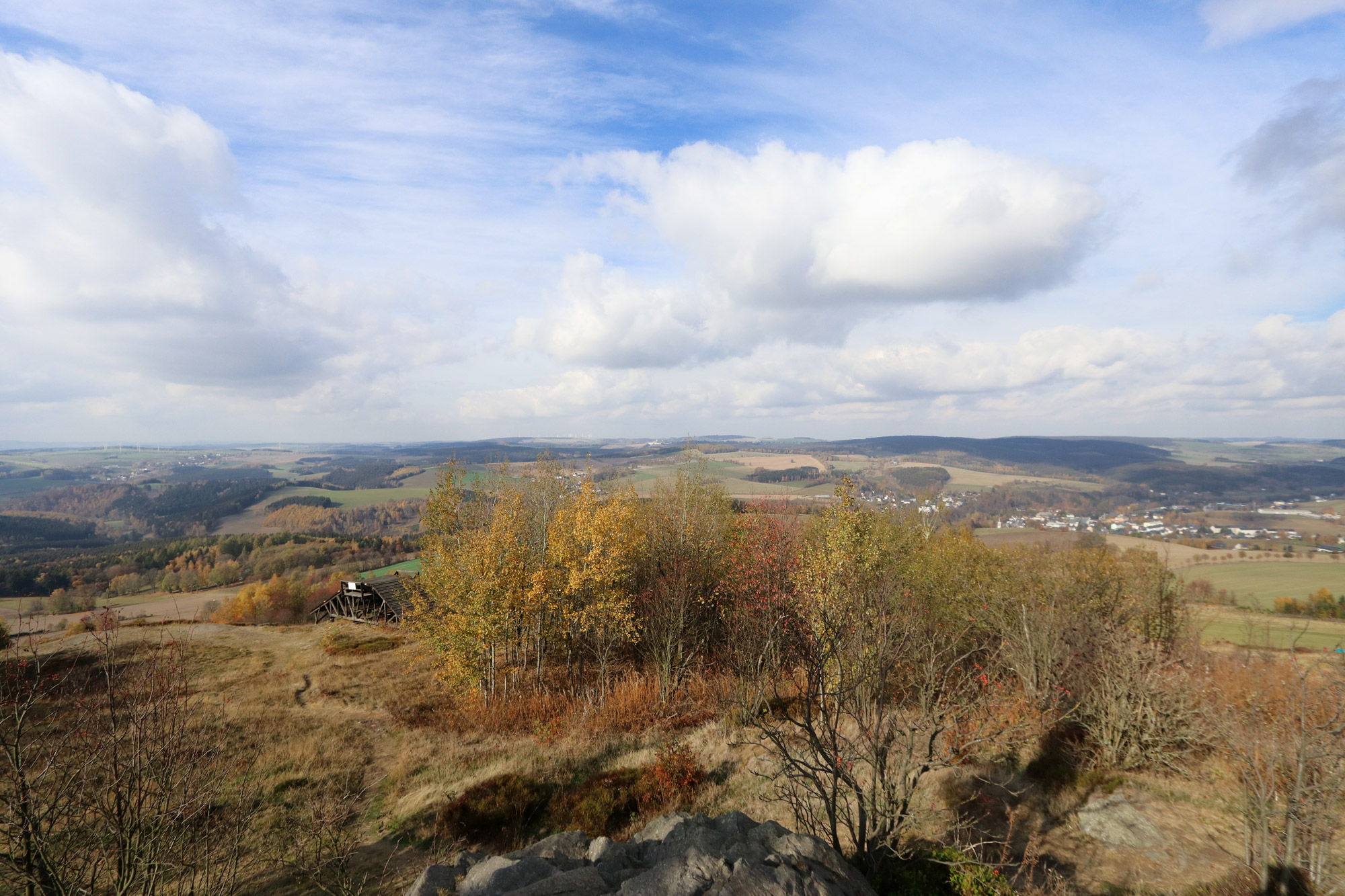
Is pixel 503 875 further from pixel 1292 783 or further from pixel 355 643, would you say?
pixel 355 643

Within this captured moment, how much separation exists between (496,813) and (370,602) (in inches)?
1746

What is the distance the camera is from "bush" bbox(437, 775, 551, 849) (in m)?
12.7

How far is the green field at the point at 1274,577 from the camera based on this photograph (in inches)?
1704

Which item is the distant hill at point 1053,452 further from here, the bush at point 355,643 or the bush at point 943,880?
the bush at point 943,880

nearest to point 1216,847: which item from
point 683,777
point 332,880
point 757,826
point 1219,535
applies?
point 757,826

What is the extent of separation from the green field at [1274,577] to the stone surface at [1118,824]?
40146 mm

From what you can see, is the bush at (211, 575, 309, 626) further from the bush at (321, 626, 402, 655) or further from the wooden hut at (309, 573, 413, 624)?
the bush at (321, 626, 402, 655)

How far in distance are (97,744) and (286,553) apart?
11418 centimetres

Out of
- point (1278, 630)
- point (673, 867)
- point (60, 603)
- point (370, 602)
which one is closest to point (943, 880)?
point (673, 867)

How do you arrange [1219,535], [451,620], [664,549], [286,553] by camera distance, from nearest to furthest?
[451,620], [664,549], [1219,535], [286,553]

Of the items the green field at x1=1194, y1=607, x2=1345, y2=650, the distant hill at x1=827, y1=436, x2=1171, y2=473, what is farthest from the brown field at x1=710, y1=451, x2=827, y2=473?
the green field at x1=1194, y1=607, x2=1345, y2=650

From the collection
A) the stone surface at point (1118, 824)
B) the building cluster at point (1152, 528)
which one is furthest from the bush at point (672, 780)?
the building cluster at point (1152, 528)

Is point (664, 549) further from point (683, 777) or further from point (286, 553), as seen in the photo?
point (286, 553)

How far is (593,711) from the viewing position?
19.7 metres
